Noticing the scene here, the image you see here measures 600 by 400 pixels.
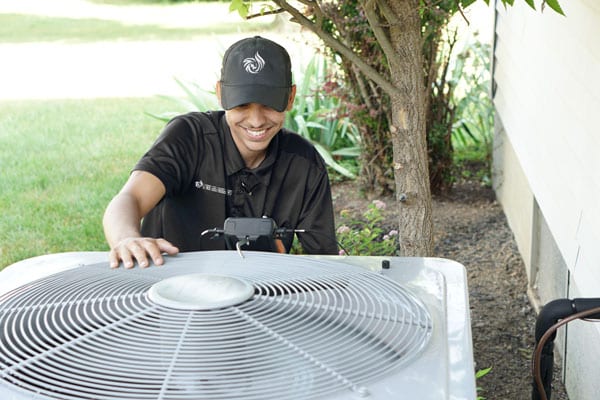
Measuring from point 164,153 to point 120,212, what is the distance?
0.43 metres

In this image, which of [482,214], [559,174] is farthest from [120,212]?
[482,214]

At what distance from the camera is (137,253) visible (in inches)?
66.8

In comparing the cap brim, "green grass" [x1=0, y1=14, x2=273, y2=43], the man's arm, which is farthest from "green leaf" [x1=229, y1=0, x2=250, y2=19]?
"green grass" [x1=0, y1=14, x2=273, y2=43]

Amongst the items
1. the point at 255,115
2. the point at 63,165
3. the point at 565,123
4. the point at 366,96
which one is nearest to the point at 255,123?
the point at 255,115

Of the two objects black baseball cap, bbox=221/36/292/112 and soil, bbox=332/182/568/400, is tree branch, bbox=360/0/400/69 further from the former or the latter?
soil, bbox=332/182/568/400

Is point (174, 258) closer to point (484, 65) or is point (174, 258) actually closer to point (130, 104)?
point (484, 65)

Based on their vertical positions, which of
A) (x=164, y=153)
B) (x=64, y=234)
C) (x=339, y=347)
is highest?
(x=164, y=153)

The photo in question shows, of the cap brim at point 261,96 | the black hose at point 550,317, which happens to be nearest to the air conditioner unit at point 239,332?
the black hose at point 550,317

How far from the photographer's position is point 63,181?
6.07 m

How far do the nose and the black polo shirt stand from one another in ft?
0.62

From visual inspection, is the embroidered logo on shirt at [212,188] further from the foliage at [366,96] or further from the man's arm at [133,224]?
the foliage at [366,96]

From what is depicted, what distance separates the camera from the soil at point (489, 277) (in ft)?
11.1

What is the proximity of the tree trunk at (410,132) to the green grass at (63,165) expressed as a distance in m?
2.25

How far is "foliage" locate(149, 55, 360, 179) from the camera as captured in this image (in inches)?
232
